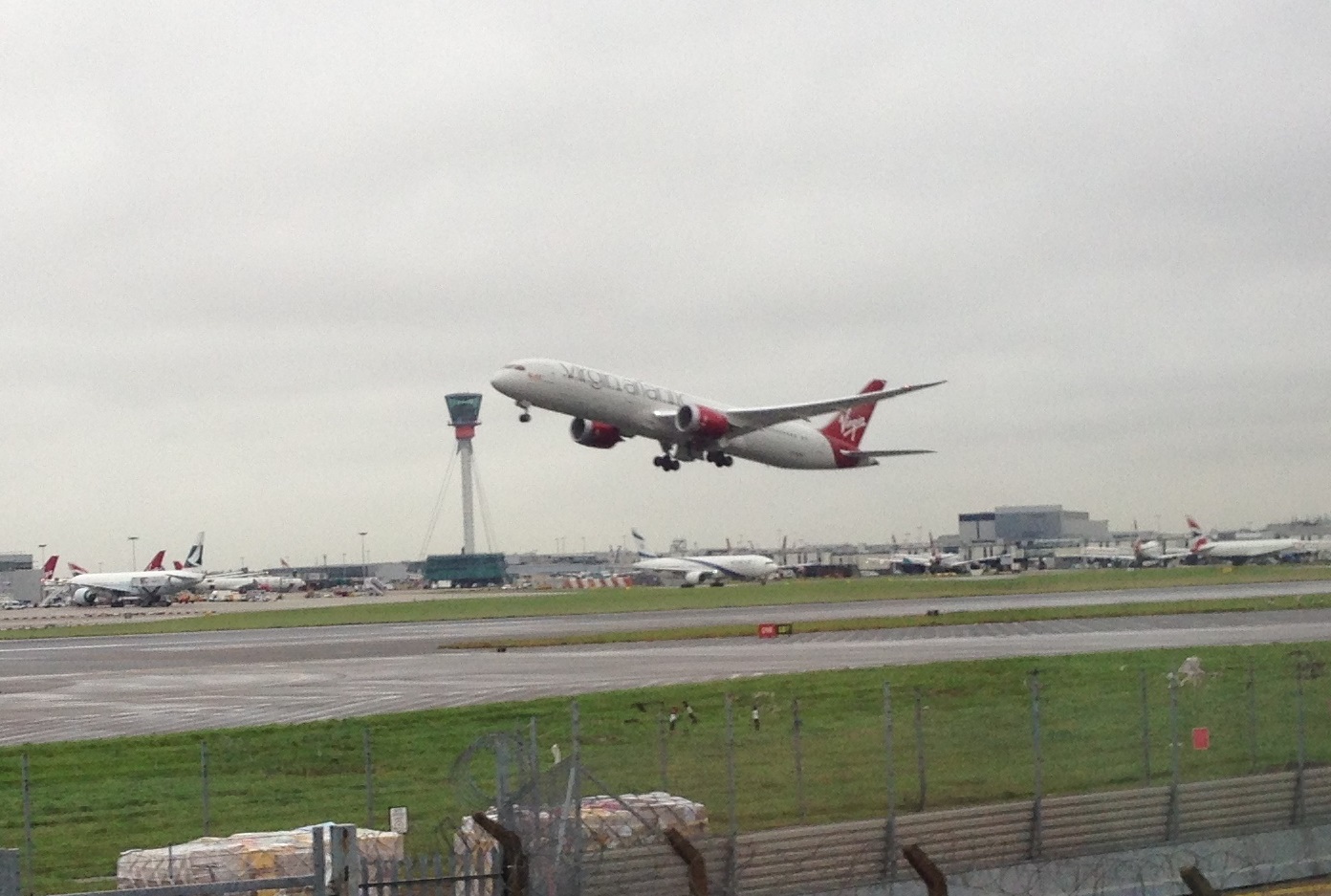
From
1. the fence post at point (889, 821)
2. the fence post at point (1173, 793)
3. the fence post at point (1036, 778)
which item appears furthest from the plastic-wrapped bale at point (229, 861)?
the fence post at point (1173, 793)

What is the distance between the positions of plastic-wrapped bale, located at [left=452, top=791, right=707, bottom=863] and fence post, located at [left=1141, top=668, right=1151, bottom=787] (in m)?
5.03

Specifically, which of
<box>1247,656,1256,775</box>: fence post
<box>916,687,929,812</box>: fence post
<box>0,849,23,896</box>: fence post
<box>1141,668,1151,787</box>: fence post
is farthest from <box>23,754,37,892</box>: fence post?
<box>1247,656,1256,775</box>: fence post

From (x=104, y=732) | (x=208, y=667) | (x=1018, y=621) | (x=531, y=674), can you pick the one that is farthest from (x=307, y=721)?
(x=1018, y=621)

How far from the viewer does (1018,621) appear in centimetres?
7225

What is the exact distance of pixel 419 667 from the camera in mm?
58719

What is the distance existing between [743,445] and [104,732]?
52704 millimetres

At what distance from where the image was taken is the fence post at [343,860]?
1220 cm

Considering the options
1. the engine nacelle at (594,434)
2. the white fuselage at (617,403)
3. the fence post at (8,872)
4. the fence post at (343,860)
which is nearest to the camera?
the fence post at (8,872)

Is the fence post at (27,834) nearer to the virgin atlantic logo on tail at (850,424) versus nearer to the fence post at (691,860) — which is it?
the fence post at (691,860)

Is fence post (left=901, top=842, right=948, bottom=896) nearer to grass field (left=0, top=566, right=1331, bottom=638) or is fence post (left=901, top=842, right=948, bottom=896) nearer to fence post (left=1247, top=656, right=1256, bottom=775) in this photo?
fence post (left=1247, top=656, right=1256, bottom=775)

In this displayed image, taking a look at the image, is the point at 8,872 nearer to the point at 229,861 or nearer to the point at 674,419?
the point at 229,861

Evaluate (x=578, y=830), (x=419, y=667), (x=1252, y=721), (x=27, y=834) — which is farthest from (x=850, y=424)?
(x=578, y=830)

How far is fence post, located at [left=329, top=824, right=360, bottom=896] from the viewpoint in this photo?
12.2 m

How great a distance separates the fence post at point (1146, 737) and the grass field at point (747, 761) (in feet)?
0.10
